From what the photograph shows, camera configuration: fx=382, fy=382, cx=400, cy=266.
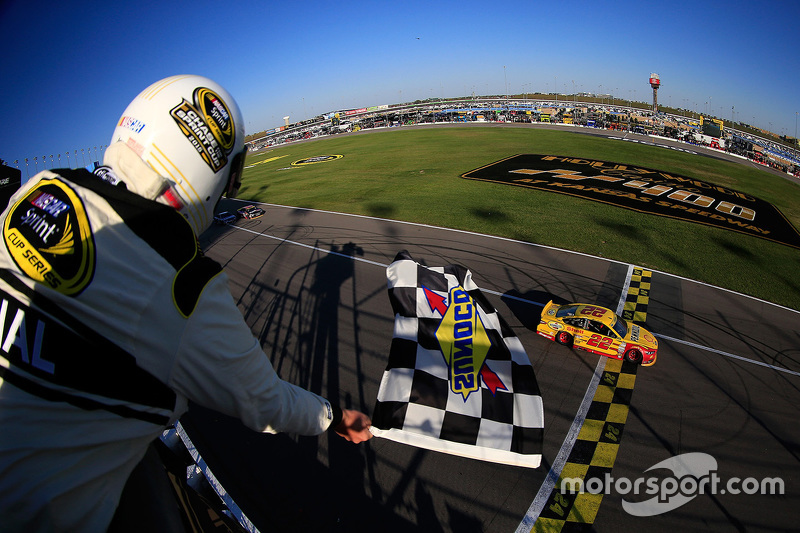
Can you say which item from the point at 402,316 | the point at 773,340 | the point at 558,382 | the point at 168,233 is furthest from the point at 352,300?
the point at 773,340

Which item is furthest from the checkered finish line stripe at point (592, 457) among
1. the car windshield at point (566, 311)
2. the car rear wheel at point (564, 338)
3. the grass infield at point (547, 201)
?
the grass infield at point (547, 201)

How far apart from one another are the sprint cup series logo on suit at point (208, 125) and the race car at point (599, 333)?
9.63 metres

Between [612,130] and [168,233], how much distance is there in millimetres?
59980

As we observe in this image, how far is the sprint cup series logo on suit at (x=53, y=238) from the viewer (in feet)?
3.74

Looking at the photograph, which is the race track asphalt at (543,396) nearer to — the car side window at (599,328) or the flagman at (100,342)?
the car side window at (599,328)

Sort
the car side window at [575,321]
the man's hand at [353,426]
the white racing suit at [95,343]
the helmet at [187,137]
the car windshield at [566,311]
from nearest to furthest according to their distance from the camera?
the white racing suit at [95,343] → the helmet at [187,137] → the man's hand at [353,426] → the car side window at [575,321] → the car windshield at [566,311]

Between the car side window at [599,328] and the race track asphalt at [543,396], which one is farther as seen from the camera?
the car side window at [599,328]

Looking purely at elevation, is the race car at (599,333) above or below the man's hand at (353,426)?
below

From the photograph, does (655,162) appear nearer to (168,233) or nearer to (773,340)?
(773,340)

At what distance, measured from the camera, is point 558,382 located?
8531 mm

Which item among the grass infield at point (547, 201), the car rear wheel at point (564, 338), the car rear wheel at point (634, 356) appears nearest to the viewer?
the car rear wheel at point (634, 356)

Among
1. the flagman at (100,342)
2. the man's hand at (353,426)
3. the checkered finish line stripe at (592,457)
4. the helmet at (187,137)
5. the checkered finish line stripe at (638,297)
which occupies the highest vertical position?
the helmet at (187,137)

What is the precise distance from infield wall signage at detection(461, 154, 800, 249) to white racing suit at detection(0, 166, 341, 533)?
2210 cm
